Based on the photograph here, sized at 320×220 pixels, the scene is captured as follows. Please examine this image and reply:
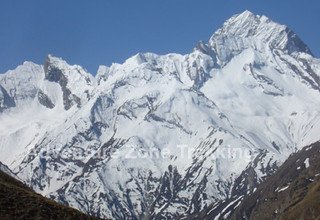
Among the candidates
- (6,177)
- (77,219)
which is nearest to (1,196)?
(77,219)

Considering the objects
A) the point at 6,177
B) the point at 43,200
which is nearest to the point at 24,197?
the point at 43,200

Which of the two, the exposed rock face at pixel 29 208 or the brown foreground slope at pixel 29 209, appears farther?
the exposed rock face at pixel 29 208

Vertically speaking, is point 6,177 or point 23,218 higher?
point 6,177

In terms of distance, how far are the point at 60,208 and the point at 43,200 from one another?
4.01 m

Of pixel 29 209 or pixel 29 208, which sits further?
pixel 29 208

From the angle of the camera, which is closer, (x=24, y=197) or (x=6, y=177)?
(x=24, y=197)

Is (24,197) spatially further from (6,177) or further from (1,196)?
(6,177)

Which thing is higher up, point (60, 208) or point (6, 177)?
point (6, 177)

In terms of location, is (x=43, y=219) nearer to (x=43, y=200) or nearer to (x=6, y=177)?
(x=43, y=200)

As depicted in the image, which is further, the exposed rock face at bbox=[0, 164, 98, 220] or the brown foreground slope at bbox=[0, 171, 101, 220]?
the exposed rock face at bbox=[0, 164, 98, 220]

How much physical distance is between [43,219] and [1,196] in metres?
11.1

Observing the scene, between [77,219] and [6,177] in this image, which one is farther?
→ [6,177]

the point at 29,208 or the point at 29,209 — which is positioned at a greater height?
the point at 29,208

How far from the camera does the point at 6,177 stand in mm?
172125
